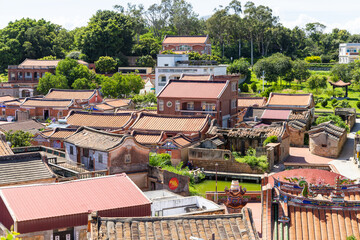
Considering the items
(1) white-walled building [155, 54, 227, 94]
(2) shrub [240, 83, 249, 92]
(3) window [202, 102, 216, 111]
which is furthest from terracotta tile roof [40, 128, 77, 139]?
(2) shrub [240, 83, 249, 92]

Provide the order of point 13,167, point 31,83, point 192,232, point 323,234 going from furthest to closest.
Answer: point 31,83 → point 13,167 → point 323,234 → point 192,232

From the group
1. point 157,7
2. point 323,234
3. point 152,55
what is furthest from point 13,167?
point 157,7

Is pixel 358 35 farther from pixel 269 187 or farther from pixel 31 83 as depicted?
pixel 269 187

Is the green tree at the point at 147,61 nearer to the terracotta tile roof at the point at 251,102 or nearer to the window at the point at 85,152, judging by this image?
the terracotta tile roof at the point at 251,102

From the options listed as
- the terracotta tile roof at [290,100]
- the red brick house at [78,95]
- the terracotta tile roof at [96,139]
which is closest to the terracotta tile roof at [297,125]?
the terracotta tile roof at [290,100]

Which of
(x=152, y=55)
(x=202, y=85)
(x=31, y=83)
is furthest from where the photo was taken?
(x=152, y=55)

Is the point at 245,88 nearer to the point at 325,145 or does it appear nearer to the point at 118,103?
the point at 118,103

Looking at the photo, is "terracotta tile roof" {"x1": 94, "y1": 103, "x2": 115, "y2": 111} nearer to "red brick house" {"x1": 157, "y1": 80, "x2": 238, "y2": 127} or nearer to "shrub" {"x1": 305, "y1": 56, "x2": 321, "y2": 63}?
"red brick house" {"x1": 157, "y1": 80, "x2": 238, "y2": 127}

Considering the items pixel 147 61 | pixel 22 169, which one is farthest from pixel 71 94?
pixel 22 169
